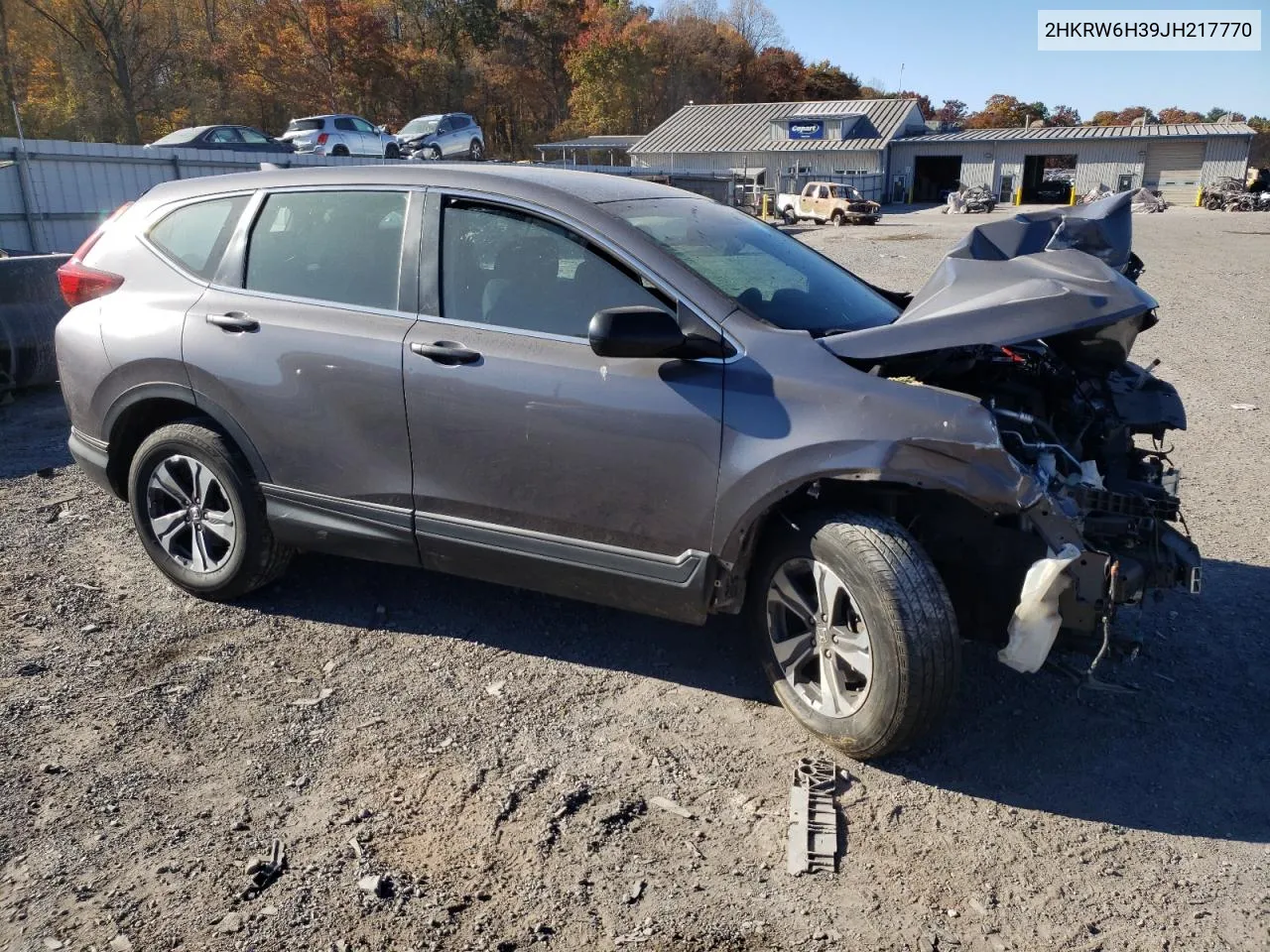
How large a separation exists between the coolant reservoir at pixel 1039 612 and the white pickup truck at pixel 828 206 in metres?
37.9

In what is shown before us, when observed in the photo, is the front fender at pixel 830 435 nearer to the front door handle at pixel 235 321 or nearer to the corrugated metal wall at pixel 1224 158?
the front door handle at pixel 235 321

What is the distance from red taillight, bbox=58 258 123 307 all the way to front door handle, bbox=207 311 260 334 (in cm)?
71

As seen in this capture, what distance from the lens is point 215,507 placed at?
4.30 metres

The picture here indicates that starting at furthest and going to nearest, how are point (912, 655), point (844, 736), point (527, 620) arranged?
point (527, 620), point (844, 736), point (912, 655)

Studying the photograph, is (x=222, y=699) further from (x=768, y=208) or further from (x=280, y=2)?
(x=280, y=2)

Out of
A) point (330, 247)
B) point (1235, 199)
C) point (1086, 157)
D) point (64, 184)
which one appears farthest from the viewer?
point (1086, 157)

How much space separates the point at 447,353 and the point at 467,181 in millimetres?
713

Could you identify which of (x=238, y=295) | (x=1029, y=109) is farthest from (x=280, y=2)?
(x=1029, y=109)

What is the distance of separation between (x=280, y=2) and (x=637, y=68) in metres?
26.7

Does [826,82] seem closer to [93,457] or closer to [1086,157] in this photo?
[1086,157]

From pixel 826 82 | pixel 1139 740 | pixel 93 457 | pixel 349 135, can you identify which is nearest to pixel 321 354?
pixel 93 457

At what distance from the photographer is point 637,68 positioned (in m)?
71.7

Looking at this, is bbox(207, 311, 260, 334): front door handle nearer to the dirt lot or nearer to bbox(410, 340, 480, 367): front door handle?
bbox(410, 340, 480, 367): front door handle

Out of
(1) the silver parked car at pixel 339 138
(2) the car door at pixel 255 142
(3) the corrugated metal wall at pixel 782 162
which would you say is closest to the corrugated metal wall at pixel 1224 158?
(3) the corrugated metal wall at pixel 782 162
